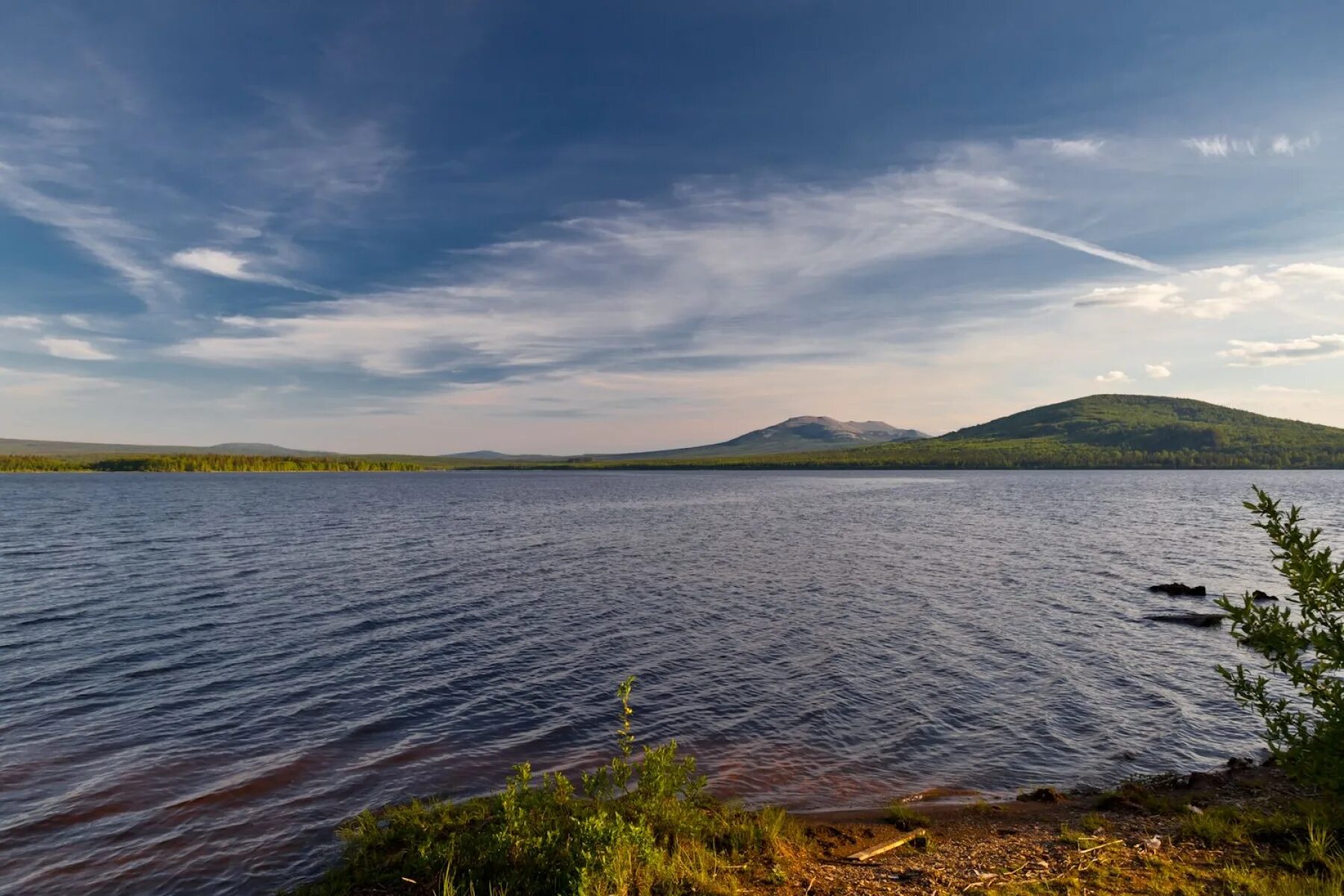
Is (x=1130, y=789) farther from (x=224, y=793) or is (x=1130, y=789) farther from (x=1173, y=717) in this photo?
(x=224, y=793)

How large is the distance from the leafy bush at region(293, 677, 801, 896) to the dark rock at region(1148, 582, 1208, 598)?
4167cm

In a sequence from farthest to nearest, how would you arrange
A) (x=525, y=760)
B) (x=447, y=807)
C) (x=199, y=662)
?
(x=199, y=662)
(x=525, y=760)
(x=447, y=807)

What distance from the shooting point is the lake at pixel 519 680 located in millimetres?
17141

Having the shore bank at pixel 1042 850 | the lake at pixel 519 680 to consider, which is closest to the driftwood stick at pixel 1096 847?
the shore bank at pixel 1042 850

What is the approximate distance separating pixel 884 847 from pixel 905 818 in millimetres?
2319

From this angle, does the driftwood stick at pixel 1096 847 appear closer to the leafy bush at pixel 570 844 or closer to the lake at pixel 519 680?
the lake at pixel 519 680

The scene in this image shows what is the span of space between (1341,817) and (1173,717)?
11294 mm

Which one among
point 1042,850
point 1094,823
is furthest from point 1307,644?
point 1042,850

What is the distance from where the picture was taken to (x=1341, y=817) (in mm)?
12859

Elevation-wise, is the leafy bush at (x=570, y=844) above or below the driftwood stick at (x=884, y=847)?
above

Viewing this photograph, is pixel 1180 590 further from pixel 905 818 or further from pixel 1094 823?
Answer: pixel 905 818

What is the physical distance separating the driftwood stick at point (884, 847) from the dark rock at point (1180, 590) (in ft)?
132

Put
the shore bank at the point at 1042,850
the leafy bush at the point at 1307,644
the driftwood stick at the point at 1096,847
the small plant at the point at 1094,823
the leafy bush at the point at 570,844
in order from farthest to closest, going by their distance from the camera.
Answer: the small plant at the point at 1094,823 → the driftwood stick at the point at 1096,847 → the leafy bush at the point at 1307,644 → the shore bank at the point at 1042,850 → the leafy bush at the point at 570,844

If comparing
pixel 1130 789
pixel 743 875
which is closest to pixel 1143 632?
pixel 1130 789
